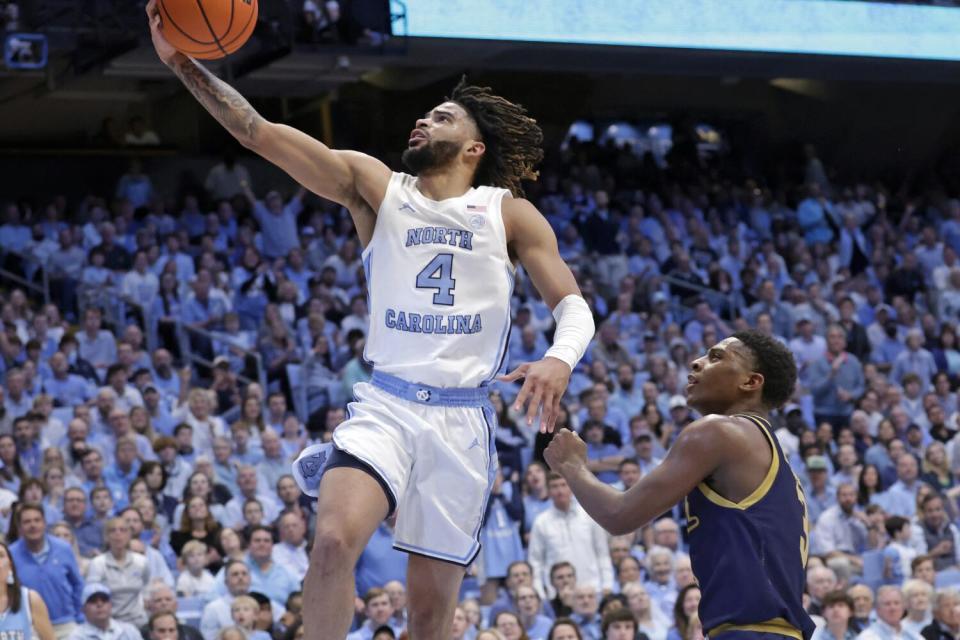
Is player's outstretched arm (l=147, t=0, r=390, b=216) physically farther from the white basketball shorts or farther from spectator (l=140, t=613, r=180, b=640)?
spectator (l=140, t=613, r=180, b=640)

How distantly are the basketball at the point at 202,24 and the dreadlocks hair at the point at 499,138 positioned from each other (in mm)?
871

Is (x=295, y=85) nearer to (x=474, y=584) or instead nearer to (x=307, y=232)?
(x=307, y=232)

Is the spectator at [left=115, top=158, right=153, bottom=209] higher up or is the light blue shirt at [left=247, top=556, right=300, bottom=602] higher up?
the spectator at [left=115, top=158, right=153, bottom=209]

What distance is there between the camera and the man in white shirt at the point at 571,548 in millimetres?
10539

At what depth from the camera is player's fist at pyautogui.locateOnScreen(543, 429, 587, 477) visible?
15.3 ft

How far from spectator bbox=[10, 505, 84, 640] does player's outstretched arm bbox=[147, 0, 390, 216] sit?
4.84 m

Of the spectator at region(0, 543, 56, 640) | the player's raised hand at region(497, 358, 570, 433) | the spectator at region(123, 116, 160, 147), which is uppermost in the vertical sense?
the player's raised hand at region(497, 358, 570, 433)

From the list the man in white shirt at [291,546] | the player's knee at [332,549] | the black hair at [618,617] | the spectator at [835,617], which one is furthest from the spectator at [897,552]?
the player's knee at [332,549]

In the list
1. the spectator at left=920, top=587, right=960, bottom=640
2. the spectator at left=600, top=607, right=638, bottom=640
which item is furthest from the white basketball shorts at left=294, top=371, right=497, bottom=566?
the spectator at left=920, top=587, right=960, bottom=640

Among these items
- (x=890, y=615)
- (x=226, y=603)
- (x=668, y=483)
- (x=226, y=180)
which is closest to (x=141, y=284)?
(x=226, y=180)

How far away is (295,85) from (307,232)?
3.84 metres

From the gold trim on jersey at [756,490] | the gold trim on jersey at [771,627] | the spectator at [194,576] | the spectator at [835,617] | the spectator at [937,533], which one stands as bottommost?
the spectator at [937,533]

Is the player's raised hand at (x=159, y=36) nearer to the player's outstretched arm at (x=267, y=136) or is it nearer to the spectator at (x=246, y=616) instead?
the player's outstretched arm at (x=267, y=136)

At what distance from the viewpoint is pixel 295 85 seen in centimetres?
1922
